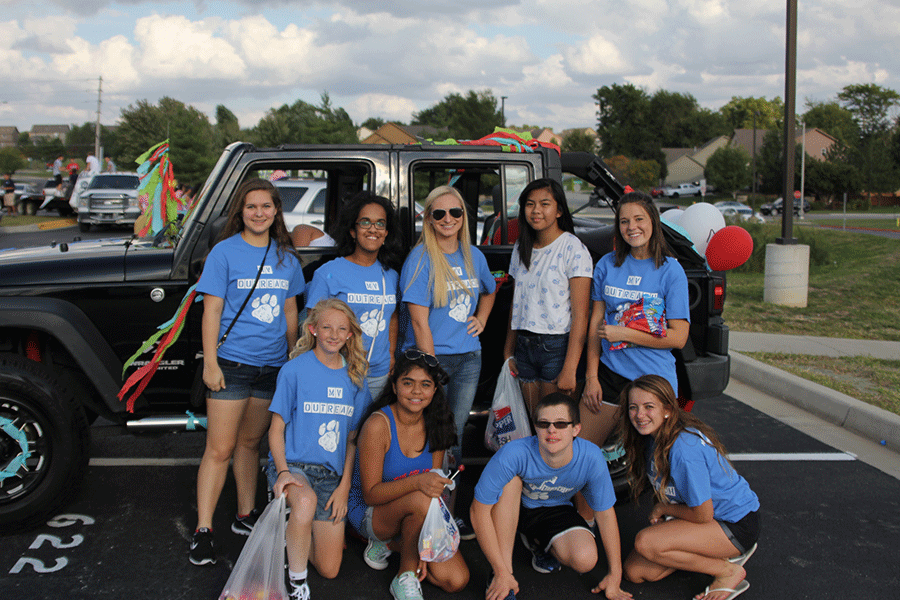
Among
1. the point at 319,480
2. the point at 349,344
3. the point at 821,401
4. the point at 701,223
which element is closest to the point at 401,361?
the point at 349,344

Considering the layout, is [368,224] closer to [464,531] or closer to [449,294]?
[449,294]

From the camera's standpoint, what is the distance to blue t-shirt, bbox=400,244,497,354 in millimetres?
3270

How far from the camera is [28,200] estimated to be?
25094 millimetres

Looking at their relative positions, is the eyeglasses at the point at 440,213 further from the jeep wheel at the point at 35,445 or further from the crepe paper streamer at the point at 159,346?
the jeep wheel at the point at 35,445

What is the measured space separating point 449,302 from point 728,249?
73.3 inches

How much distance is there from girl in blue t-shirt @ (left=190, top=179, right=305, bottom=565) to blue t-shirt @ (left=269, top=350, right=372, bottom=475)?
0.19 meters

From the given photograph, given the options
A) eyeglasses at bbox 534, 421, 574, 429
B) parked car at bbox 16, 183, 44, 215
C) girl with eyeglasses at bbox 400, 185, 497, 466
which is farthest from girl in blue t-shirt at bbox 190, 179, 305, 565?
parked car at bbox 16, 183, 44, 215

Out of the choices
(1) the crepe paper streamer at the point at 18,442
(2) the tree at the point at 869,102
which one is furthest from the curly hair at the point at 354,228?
(2) the tree at the point at 869,102

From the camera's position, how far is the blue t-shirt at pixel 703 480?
2922 mm

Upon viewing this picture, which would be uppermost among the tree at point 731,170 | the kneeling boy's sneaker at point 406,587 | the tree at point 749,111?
the tree at point 749,111

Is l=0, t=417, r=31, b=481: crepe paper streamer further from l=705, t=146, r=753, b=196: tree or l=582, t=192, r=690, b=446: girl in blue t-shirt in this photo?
l=705, t=146, r=753, b=196: tree

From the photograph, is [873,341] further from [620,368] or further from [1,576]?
[1,576]

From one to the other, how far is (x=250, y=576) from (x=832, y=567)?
8.44 feet

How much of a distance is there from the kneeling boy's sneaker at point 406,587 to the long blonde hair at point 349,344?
855 mm
